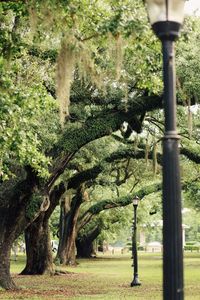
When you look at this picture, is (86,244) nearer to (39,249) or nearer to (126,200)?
(126,200)

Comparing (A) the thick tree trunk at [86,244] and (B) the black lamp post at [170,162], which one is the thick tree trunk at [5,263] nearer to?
(B) the black lamp post at [170,162]

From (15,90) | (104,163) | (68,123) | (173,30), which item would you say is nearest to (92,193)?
(104,163)

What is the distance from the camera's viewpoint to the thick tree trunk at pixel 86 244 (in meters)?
52.7

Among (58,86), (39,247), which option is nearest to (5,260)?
(39,247)

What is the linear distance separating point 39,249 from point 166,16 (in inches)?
921

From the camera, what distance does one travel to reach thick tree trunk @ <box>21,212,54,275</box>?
25.9 m

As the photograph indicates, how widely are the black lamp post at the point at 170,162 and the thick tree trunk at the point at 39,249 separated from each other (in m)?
21.2

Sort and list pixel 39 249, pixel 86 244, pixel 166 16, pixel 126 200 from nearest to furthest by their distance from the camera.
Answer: pixel 166 16
pixel 39 249
pixel 126 200
pixel 86 244

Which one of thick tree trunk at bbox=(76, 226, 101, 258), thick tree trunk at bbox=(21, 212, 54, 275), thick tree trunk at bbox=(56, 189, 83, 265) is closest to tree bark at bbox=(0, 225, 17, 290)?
thick tree trunk at bbox=(21, 212, 54, 275)

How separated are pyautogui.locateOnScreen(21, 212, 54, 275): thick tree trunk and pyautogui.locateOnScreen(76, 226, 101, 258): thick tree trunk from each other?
965 inches

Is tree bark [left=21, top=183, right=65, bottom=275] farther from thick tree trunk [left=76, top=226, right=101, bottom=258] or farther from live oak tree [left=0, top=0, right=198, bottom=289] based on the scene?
thick tree trunk [left=76, top=226, right=101, bottom=258]

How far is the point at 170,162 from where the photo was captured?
181 inches

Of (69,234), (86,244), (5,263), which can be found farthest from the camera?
(86,244)

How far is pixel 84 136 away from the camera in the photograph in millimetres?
17984
